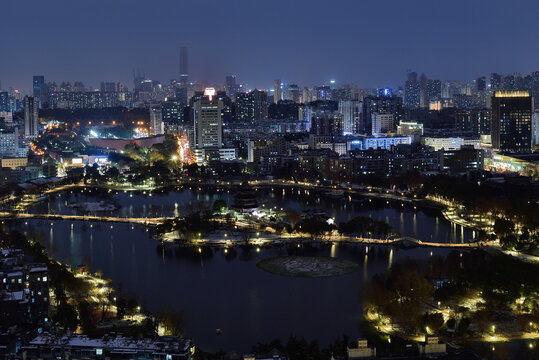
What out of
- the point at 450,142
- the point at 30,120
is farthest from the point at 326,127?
the point at 30,120

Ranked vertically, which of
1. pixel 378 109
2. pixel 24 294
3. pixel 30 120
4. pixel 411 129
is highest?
pixel 378 109

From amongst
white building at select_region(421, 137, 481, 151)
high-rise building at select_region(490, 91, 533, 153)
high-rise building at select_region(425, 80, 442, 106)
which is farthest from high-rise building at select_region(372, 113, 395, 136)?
high-rise building at select_region(425, 80, 442, 106)

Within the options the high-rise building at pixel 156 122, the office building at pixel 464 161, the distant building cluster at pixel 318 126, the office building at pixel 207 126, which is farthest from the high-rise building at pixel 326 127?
the high-rise building at pixel 156 122

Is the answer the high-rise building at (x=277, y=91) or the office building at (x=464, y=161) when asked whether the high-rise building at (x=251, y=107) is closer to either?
the high-rise building at (x=277, y=91)

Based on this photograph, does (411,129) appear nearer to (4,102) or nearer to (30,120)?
(30,120)

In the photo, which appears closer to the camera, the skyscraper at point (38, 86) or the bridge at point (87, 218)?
the bridge at point (87, 218)

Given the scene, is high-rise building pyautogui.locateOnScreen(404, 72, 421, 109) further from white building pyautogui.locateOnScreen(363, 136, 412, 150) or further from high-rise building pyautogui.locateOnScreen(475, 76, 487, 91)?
white building pyautogui.locateOnScreen(363, 136, 412, 150)
